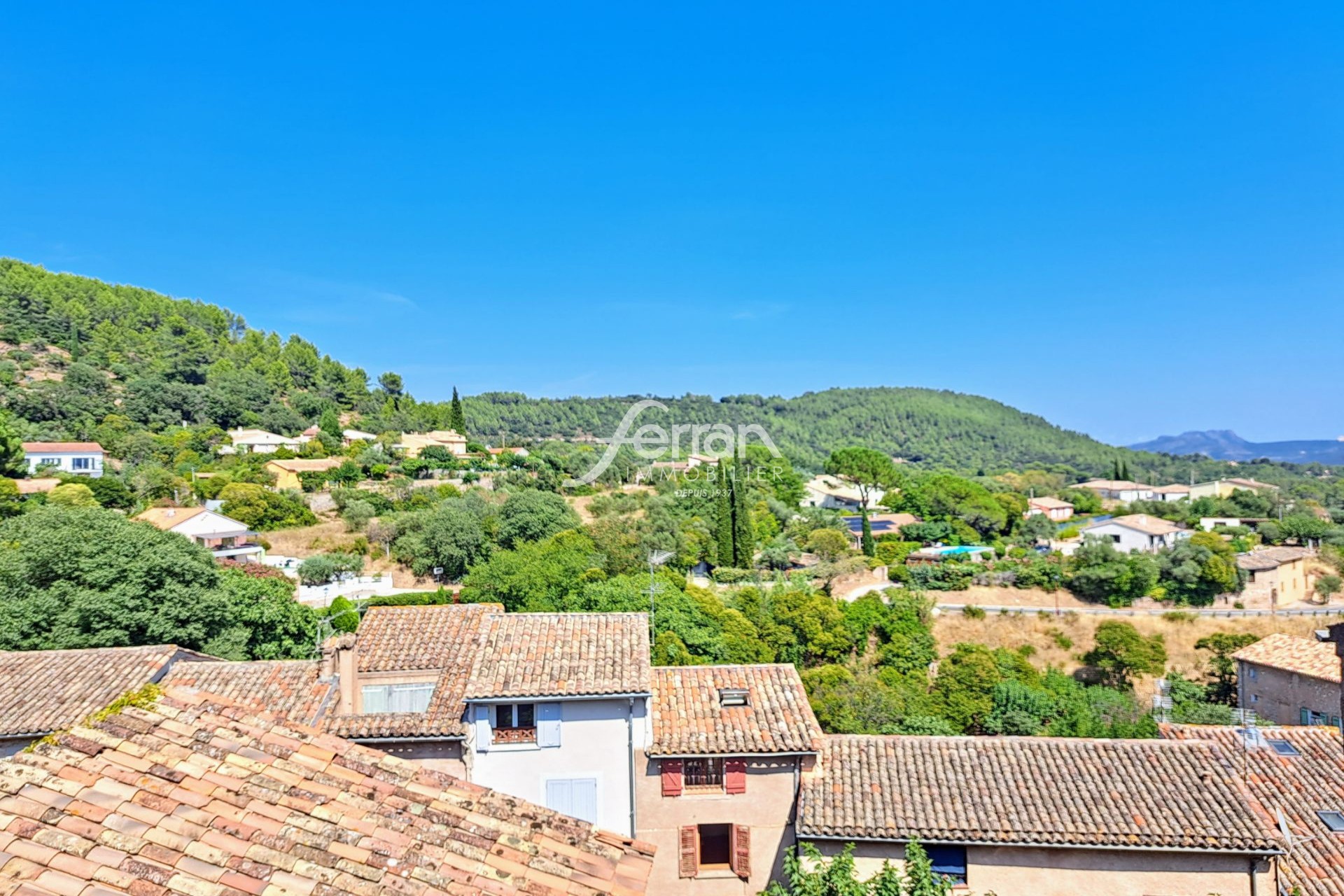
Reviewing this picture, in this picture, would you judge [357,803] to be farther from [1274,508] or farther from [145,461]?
[1274,508]

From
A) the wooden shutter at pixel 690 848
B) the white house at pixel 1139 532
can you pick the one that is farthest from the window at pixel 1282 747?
the white house at pixel 1139 532

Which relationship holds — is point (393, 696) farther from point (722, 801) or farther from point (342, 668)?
point (722, 801)

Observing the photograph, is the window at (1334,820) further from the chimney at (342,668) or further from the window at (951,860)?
the chimney at (342,668)

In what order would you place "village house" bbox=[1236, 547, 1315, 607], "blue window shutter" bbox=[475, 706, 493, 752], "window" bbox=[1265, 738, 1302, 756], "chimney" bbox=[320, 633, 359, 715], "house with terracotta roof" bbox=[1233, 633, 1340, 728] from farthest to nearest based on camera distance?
"village house" bbox=[1236, 547, 1315, 607]
"house with terracotta roof" bbox=[1233, 633, 1340, 728]
"window" bbox=[1265, 738, 1302, 756]
"chimney" bbox=[320, 633, 359, 715]
"blue window shutter" bbox=[475, 706, 493, 752]

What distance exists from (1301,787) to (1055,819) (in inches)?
259

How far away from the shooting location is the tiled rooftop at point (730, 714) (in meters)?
→ 14.3

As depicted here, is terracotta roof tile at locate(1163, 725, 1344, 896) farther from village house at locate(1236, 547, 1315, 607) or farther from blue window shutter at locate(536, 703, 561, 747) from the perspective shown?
village house at locate(1236, 547, 1315, 607)

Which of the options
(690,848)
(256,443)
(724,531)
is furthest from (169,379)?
(690,848)

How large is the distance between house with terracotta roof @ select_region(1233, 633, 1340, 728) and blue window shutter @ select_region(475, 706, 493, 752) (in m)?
25.7

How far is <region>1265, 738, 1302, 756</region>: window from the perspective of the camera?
16656mm

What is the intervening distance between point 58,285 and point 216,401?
4421 cm

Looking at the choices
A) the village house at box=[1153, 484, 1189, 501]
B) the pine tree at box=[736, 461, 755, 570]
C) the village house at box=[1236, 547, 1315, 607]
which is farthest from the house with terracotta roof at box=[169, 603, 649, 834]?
the village house at box=[1153, 484, 1189, 501]

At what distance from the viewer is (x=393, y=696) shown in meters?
15.9

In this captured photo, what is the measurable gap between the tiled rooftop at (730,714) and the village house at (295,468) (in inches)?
1829
